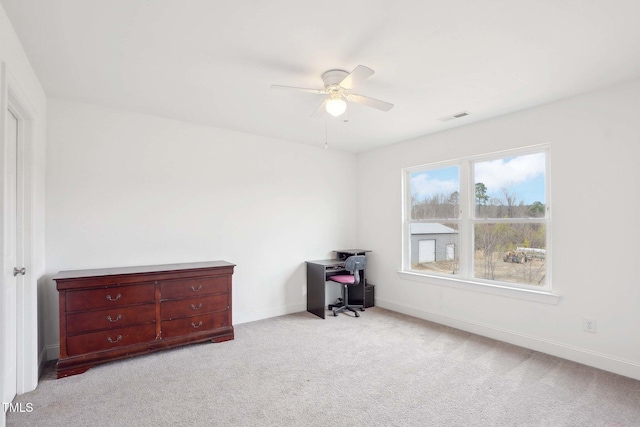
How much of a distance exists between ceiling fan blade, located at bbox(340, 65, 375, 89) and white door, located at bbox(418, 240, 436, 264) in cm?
287

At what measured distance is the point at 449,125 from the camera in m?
4.00

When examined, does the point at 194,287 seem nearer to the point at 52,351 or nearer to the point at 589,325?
the point at 52,351

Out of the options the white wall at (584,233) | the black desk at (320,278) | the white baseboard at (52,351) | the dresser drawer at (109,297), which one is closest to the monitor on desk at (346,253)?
the black desk at (320,278)

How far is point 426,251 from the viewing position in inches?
182

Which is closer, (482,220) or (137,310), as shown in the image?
(137,310)

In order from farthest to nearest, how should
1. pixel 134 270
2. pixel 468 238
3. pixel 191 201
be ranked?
pixel 468 238 → pixel 191 201 → pixel 134 270

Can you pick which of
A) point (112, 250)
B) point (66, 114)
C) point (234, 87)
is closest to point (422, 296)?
point (234, 87)

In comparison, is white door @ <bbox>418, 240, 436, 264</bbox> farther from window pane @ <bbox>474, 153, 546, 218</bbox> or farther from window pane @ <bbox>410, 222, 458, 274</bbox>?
window pane @ <bbox>474, 153, 546, 218</bbox>

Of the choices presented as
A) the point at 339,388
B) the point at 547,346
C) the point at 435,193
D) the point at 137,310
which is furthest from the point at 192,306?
the point at 547,346

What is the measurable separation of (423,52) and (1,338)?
3.04m

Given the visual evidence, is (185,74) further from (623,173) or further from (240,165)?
(623,173)

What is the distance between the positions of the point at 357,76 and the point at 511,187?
2.48 metres

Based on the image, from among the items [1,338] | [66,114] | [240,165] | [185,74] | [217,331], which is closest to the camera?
[1,338]

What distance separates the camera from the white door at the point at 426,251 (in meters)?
4.54
